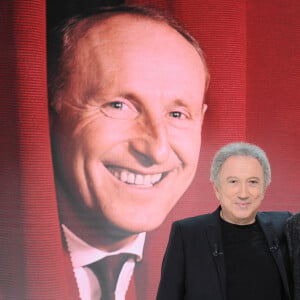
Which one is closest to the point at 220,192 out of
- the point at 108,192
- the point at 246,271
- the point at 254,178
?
the point at 254,178

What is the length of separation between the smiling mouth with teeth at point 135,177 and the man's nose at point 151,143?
0.07m

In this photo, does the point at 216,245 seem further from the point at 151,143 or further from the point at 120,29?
the point at 120,29

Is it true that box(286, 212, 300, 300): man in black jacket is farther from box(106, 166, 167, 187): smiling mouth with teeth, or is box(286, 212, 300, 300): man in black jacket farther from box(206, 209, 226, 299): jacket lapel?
box(106, 166, 167, 187): smiling mouth with teeth

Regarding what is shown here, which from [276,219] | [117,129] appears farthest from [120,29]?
[276,219]

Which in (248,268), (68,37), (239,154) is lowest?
(248,268)

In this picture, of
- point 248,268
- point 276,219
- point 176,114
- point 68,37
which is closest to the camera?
point 248,268

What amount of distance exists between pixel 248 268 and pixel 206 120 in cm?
149

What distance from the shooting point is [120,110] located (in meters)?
2.72

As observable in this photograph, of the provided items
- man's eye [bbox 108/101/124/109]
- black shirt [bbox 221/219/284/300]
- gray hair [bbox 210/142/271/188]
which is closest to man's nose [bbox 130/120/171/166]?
man's eye [bbox 108/101/124/109]

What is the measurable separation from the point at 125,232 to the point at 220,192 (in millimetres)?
1260

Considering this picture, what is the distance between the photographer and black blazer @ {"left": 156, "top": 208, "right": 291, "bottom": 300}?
149 cm

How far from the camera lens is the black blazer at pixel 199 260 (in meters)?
1.49

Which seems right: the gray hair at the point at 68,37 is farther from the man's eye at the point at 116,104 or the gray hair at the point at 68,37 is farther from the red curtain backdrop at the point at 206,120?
the man's eye at the point at 116,104

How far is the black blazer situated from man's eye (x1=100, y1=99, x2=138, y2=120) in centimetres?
120
